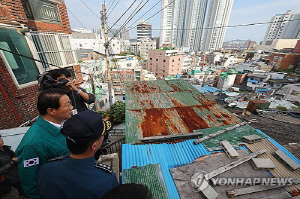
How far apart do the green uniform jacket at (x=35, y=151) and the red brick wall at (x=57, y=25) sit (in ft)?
18.0

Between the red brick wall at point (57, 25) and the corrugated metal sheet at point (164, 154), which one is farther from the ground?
the red brick wall at point (57, 25)

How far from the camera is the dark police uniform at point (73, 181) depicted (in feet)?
4.76

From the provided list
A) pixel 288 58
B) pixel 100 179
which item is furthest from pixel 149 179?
pixel 288 58

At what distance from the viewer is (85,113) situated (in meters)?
1.72

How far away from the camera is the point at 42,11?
5.47 m

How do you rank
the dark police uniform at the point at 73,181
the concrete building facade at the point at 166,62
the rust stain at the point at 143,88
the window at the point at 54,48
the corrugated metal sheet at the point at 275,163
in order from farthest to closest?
the concrete building facade at the point at 166,62 → the rust stain at the point at 143,88 → the window at the point at 54,48 → the corrugated metal sheet at the point at 275,163 → the dark police uniform at the point at 73,181

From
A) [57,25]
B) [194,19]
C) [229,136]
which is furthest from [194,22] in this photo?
[229,136]

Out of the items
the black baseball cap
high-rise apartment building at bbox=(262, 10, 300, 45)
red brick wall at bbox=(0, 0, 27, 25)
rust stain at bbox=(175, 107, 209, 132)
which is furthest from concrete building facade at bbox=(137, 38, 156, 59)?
the black baseball cap

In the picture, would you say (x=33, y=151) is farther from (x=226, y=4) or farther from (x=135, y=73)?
(x=226, y=4)

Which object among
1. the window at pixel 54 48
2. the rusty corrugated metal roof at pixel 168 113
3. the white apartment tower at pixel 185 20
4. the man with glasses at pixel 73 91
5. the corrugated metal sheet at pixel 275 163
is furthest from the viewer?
the white apartment tower at pixel 185 20

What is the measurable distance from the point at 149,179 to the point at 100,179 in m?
1.75

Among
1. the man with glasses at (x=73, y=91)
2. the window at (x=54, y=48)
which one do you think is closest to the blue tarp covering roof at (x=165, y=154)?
the man with glasses at (x=73, y=91)

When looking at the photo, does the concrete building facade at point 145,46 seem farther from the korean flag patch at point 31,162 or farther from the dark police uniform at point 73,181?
the dark police uniform at point 73,181

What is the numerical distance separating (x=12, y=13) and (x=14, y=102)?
324 cm
